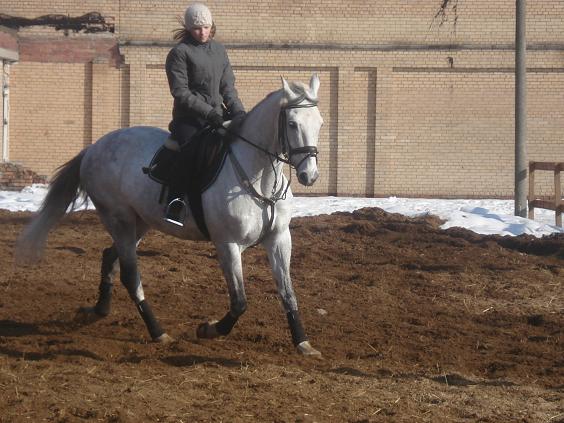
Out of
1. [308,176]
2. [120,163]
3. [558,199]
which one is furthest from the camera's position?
[558,199]

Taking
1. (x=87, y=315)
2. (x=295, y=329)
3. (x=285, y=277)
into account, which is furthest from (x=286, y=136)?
(x=87, y=315)

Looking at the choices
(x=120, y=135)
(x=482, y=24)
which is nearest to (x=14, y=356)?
(x=120, y=135)

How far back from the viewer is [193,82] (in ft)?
26.0

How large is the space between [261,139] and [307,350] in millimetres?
1683

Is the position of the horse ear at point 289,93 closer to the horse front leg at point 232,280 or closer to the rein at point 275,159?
the rein at point 275,159

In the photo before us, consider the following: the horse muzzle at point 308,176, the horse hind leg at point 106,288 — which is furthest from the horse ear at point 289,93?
the horse hind leg at point 106,288

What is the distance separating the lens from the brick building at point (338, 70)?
27438mm

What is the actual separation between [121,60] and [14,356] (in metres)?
21.1

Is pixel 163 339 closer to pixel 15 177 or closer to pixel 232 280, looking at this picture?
pixel 232 280

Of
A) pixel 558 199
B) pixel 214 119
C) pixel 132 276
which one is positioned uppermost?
pixel 214 119

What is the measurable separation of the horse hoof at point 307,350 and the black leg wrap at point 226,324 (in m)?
0.56

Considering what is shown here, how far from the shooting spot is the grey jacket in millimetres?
7691

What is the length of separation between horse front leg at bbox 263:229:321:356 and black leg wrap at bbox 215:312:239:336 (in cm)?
44

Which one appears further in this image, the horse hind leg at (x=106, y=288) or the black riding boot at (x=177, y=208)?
the horse hind leg at (x=106, y=288)
